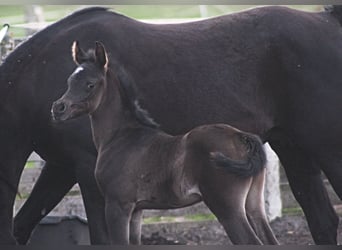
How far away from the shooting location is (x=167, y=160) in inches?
170

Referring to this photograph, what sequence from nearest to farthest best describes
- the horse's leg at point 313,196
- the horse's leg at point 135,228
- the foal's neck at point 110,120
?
the horse's leg at point 135,228
the foal's neck at point 110,120
the horse's leg at point 313,196

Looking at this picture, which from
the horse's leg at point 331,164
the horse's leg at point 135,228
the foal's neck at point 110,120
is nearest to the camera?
the horse's leg at point 135,228

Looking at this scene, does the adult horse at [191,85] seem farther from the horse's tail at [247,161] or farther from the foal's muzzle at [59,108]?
the horse's tail at [247,161]

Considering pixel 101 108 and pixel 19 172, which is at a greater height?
pixel 101 108

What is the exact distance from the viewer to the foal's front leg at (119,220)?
428 cm

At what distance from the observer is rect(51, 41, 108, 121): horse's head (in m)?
4.26

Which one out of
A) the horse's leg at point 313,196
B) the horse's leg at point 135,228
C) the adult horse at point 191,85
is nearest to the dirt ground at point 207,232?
the horse's leg at point 313,196

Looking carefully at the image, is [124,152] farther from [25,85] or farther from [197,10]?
[197,10]

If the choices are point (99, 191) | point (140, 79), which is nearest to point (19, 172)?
point (99, 191)

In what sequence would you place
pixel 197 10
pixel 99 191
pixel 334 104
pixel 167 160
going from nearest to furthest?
pixel 167 160 → pixel 99 191 → pixel 334 104 → pixel 197 10

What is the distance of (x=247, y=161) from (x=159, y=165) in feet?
1.44

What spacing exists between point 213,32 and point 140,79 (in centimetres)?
60

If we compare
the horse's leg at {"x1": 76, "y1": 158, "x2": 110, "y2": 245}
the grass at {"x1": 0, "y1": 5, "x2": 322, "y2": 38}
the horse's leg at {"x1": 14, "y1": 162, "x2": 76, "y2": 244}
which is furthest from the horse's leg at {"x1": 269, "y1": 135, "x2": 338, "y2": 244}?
the grass at {"x1": 0, "y1": 5, "x2": 322, "y2": 38}

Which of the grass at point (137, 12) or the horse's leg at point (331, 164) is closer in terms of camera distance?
the horse's leg at point (331, 164)
